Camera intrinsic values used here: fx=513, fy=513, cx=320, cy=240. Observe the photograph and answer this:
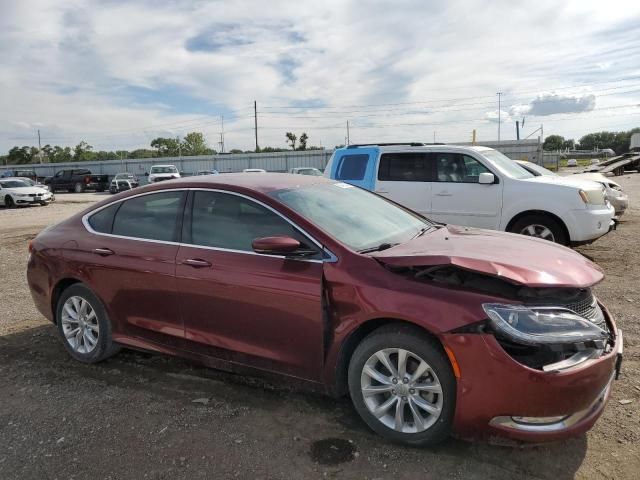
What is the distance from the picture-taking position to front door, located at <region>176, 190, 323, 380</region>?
325 centimetres

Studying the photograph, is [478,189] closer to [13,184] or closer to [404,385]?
[404,385]

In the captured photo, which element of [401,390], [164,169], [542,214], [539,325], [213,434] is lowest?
[213,434]

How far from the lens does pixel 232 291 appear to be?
11.5 ft

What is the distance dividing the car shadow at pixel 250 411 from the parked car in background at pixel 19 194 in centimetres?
2131

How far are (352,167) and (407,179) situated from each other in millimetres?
1046

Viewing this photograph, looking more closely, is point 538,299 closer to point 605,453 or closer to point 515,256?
point 515,256

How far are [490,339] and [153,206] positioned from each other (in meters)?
2.77

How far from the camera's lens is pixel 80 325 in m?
4.43

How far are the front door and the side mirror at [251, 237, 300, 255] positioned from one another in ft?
0.38

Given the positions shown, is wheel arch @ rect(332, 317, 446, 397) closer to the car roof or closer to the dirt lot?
the dirt lot

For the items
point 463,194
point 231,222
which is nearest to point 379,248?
point 231,222

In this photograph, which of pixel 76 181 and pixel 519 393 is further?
pixel 76 181

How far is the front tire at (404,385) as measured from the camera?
2865 mm

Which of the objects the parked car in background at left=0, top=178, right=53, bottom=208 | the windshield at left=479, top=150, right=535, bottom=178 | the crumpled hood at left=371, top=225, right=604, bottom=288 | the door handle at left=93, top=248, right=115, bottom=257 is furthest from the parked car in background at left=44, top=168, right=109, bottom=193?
the crumpled hood at left=371, top=225, right=604, bottom=288
